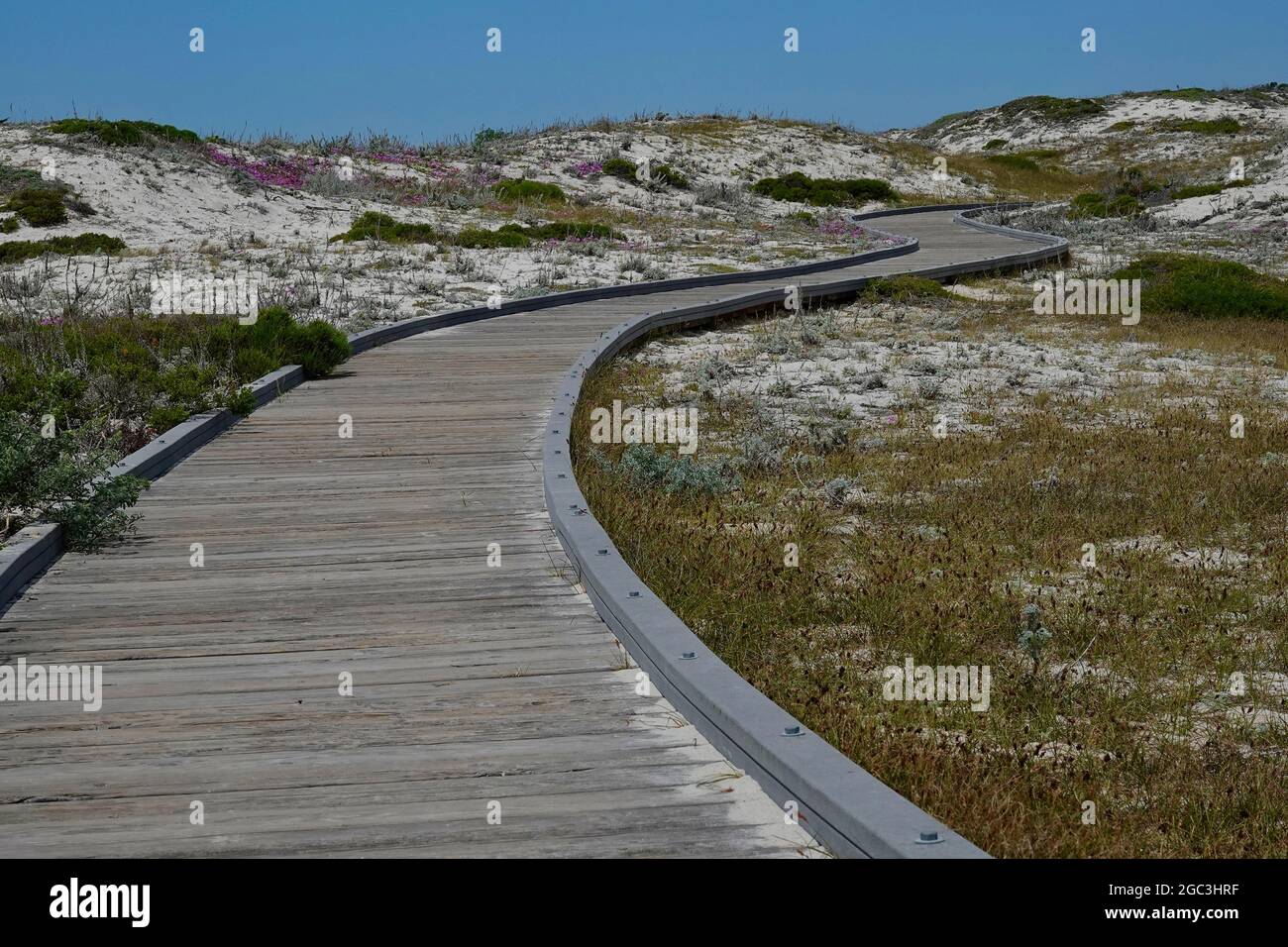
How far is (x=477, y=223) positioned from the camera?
1395 inches

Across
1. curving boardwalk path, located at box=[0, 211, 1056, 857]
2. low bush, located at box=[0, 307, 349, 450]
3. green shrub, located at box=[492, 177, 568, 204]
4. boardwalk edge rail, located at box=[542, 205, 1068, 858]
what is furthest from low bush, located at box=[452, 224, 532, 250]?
boardwalk edge rail, located at box=[542, 205, 1068, 858]

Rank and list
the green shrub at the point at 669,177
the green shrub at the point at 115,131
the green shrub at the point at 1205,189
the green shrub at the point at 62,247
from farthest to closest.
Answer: the green shrub at the point at 669,177 → the green shrub at the point at 1205,189 → the green shrub at the point at 115,131 → the green shrub at the point at 62,247

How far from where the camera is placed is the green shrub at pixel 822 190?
168 feet

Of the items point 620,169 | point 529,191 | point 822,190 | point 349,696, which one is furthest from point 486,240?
point 349,696

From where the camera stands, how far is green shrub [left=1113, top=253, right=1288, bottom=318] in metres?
23.0

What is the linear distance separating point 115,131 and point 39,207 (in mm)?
10111

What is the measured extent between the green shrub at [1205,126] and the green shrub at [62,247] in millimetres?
69103

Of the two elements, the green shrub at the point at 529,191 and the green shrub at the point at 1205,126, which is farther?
the green shrub at the point at 1205,126

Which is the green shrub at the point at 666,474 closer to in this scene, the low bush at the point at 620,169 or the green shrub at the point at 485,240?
the green shrub at the point at 485,240

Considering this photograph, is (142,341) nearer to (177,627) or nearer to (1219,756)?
(177,627)

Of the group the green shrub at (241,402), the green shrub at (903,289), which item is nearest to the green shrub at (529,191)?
the green shrub at (903,289)

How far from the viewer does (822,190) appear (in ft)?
170

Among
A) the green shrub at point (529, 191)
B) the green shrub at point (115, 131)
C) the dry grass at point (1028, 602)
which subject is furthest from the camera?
the green shrub at point (529, 191)

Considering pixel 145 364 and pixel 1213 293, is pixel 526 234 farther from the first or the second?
pixel 145 364
